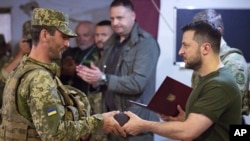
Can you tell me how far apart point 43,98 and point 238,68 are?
4.34 ft

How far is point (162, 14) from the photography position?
11.5 feet

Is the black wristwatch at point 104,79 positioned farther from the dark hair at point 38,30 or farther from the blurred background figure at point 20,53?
the dark hair at point 38,30

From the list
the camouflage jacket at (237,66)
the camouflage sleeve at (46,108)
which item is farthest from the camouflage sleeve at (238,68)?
the camouflage sleeve at (46,108)

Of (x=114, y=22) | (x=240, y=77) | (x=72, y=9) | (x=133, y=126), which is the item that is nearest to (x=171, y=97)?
(x=133, y=126)

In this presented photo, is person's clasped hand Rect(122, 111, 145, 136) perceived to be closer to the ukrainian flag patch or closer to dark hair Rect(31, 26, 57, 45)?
the ukrainian flag patch

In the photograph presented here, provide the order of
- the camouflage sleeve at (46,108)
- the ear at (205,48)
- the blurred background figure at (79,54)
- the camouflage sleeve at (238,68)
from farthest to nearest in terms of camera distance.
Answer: the blurred background figure at (79,54)
the camouflage sleeve at (238,68)
the ear at (205,48)
the camouflage sleeve at (46,108)

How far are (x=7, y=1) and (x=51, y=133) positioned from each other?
7.01 feet

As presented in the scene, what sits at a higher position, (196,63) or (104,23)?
(104,23)

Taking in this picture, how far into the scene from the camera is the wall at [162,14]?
3488 mm

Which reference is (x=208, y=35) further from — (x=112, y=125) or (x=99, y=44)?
(x=99, y=44)

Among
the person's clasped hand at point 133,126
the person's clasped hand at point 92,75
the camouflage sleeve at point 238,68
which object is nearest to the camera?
the person's clasped hand at point 133,126

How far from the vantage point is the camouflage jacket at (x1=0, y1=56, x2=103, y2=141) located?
5.91 feet

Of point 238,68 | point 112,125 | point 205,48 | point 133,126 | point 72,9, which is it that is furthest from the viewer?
point 72,9

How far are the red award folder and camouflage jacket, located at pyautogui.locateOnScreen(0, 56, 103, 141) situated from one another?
386mm
